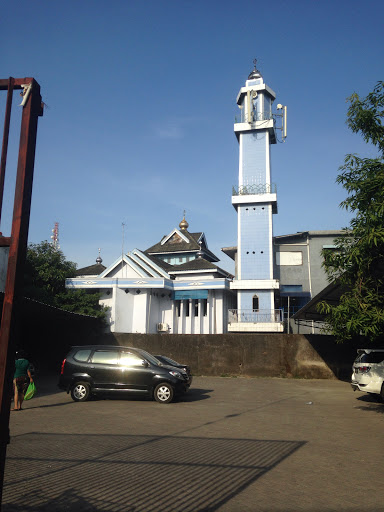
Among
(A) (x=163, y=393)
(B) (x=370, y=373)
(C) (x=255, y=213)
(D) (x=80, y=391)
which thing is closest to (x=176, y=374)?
(A) (x=163, y=393)

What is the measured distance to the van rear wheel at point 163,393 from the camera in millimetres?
13469

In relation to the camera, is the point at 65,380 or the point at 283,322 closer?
the point at 65,380

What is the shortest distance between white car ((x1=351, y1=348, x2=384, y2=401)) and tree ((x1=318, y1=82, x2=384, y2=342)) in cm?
348

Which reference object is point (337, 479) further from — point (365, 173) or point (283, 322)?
point (283, 322)

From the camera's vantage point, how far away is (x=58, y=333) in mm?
23625

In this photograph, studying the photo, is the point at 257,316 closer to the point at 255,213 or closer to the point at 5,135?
the point at 255,213

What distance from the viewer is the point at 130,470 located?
245 inches

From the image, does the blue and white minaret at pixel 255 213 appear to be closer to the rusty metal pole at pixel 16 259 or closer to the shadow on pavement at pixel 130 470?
the shadow on pavement at pixel 130 470

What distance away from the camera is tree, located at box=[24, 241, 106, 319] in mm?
32031

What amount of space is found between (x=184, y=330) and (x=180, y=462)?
30781 mm

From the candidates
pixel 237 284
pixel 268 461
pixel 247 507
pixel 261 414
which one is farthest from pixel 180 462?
pixel 237 284

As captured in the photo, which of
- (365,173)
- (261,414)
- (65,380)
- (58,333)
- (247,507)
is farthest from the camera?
(58,333)

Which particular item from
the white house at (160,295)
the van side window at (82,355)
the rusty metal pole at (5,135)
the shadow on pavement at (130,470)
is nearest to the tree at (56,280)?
the white house at (160,295)

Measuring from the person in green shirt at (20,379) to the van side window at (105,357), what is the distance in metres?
2.16
